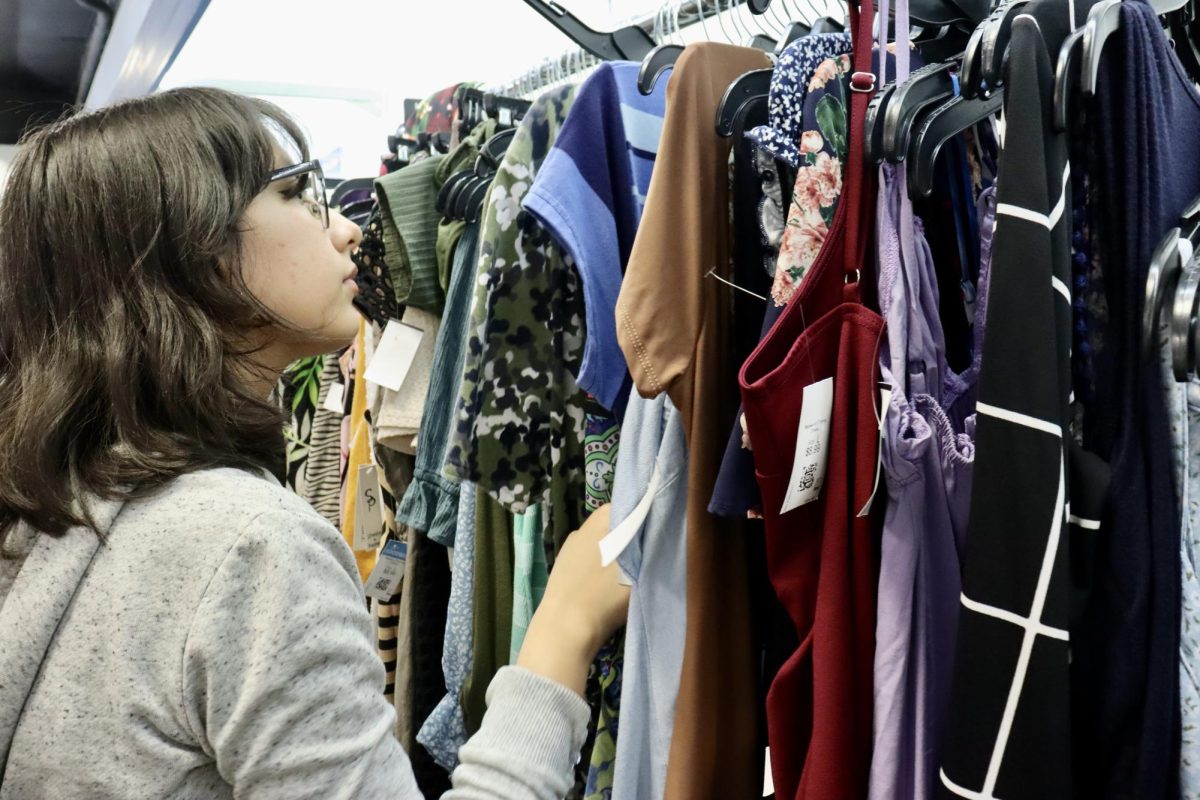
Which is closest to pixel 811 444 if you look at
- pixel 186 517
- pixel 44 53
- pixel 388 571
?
pixel 186 517

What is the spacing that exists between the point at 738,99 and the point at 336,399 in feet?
4.32

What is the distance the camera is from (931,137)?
2.45 ft

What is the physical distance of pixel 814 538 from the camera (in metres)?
0.83

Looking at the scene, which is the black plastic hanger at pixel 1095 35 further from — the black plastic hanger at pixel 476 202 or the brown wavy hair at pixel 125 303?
the black plastic hanger at pixel 476 202

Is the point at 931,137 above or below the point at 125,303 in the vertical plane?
above

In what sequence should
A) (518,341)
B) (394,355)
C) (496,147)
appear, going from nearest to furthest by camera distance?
(518,341), (496,147), (394,355)

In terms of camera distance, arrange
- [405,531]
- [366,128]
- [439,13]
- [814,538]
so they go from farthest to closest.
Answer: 1. [366,128]
2. [439,13]
3. [405,531]
4. [814,538]

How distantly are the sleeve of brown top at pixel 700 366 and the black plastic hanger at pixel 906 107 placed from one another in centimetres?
20

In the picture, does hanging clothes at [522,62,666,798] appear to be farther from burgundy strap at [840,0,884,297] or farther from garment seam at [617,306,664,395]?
burgundy strap at [840,0,884,297]

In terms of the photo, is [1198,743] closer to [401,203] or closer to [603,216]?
[603,216]

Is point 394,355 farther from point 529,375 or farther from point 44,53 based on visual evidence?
point 44,53

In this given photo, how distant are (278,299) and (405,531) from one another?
810mm

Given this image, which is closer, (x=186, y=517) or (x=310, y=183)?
(x=186, y=517)

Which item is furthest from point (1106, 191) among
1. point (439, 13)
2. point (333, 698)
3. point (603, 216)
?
point (439, 13)
